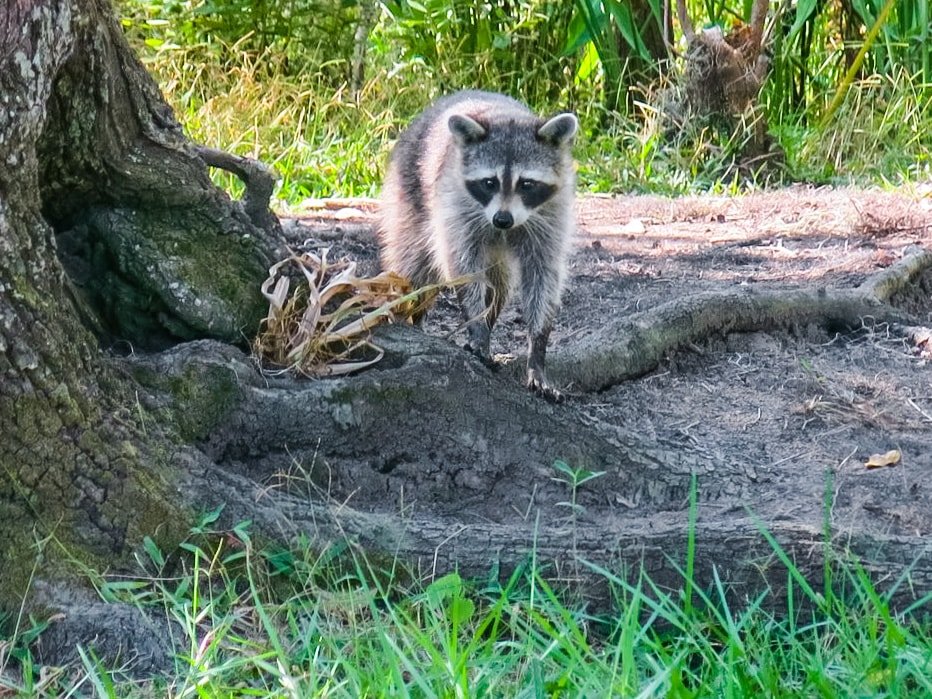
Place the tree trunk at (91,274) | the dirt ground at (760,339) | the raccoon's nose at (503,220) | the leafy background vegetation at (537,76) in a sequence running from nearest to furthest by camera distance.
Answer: the tree trunk at (91,274), the dirt ground at (760,339), the raccoon's nose at (503,220), the leafy background vegetation at (537,76)

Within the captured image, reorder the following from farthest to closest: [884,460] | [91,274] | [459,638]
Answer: [884,460]
[91,274]
[459,638]

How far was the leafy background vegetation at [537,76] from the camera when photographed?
7.43 meters

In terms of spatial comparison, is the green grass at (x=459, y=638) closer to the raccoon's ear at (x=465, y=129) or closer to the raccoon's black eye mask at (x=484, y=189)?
the raccoon's black eye mask at (x=484, y=189)

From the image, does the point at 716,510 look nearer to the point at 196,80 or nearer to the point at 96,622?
the point at 96,622

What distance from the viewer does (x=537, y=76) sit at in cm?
863

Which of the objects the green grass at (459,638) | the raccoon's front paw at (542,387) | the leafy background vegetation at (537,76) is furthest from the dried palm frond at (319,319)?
the leafy background vegetation at (537,76)

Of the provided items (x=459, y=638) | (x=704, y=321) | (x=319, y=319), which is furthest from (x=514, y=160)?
(x=459, y=638)

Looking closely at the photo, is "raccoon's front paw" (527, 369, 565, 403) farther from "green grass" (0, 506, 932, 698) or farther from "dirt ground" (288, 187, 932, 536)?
"green grass" (0, 506, 932, 698)

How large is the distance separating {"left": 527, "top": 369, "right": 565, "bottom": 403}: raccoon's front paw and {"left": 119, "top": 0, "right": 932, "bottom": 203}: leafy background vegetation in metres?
3.52

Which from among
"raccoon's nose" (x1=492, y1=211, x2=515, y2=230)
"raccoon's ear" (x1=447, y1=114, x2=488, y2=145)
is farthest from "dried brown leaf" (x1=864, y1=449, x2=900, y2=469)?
"raccoon's ear" (x1=447, y1=114, x2=488, y2=145)

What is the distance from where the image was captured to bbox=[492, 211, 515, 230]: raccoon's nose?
4.11 meters

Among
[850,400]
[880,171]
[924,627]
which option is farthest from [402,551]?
[880,171]

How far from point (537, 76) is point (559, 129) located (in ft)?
14.7

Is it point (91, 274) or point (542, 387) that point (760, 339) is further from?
point (91, 274)
